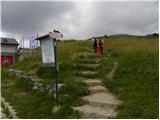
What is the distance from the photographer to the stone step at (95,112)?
821 cm

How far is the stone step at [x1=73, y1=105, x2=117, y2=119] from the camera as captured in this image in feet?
26.9

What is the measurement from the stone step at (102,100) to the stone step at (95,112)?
19 cm

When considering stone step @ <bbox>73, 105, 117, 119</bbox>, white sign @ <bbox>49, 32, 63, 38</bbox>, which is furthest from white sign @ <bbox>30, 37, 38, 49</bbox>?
stone step @ <bbox>73, 105, 117, 119</bbox>

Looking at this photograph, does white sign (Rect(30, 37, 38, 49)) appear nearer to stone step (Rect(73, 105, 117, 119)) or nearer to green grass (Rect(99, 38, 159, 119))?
green grass (Rect(99, 38, 159, 119))

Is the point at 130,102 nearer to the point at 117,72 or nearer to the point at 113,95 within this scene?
the point at 113,95

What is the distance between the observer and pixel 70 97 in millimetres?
9844

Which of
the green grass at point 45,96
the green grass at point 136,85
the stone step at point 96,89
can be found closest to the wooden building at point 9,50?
the green grass at point 45,96

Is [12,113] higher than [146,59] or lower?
lower

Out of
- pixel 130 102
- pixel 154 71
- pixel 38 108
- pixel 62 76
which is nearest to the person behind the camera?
pixel 130 102

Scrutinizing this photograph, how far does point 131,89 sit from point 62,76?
3.57m

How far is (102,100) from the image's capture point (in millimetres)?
→ 9438

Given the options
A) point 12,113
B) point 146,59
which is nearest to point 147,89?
point 146,59

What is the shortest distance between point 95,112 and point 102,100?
0.98 meters

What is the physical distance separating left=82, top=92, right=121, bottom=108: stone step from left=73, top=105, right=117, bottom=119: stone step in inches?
7.4
